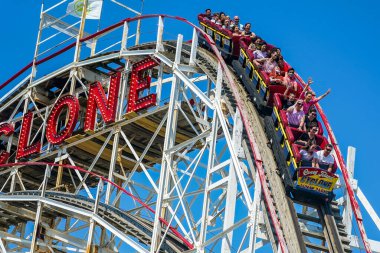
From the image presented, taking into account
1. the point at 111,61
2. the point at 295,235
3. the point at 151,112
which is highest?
the point at 111,61

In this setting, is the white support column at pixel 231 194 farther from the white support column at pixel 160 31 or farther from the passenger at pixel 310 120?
the white support column at pixel 160 31

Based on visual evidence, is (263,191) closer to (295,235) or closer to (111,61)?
(295,235)

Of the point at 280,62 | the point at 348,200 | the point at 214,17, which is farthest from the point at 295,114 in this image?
the point at 214,17

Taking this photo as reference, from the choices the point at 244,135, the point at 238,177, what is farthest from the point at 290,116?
the point at 238,177

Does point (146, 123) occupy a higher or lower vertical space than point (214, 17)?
lower

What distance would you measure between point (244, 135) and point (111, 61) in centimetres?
649

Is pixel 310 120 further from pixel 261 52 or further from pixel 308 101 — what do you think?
pixel 261 52

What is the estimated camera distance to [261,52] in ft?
84.6

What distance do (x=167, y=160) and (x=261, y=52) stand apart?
360cm

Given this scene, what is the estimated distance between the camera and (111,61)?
92.2ft

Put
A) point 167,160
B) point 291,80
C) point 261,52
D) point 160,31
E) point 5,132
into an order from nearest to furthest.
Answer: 1. point 167,160
2. point 291,80
3. point 261,52
4. point 160,31
5. point 5,132

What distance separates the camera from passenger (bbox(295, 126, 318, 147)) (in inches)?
862

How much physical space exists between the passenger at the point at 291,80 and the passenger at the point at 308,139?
1.77 meters

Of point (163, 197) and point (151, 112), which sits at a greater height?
point (151, 112)
